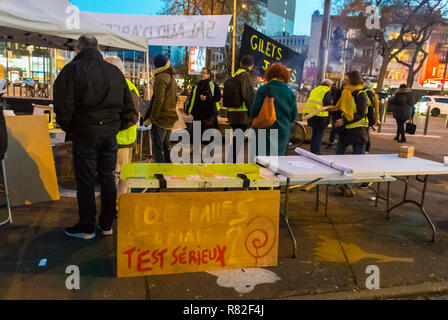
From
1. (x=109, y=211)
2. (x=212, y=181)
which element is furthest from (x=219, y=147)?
(x=212, y=181)

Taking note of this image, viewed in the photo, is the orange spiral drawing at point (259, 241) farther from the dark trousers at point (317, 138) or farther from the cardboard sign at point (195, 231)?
the dark trousers at point (317, 138)

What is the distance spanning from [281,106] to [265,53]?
343cm

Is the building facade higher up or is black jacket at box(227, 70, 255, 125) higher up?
the building facade

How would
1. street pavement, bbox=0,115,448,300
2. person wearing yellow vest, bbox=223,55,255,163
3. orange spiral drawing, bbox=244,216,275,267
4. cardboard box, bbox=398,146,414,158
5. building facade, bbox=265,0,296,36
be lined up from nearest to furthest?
1. street pavement, bbox=0,115,448,300
2. orange spiral drawing, bbox=244,216,275,267
3. cardboard box, bbox=398,146,414,158
4. person wearing yellow vest, bbox=223,55,255,163
5. building facade, bbox=265,0,296,36

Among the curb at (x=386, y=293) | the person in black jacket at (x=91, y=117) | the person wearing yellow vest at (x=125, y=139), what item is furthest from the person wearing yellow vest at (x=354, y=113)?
the person in black jacket at (x=91, y=117)

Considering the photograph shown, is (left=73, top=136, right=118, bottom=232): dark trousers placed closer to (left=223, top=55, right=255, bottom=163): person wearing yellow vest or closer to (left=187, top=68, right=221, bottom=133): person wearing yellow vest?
(left=223, top=55, right=255, bottom=163): person wearing yellow vest

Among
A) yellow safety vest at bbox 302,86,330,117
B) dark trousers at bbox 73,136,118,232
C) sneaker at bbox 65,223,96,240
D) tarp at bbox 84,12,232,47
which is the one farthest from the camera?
tarp at bbox 84,12,232,47

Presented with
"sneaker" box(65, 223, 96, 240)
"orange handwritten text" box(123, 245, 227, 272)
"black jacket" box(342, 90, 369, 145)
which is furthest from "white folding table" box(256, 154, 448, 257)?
"sneaker" box(65, 223, 96, 240)

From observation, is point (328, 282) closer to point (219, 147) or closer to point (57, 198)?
point (57, 198)

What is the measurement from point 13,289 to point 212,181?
172 cm

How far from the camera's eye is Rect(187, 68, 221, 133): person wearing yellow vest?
23.4 ft

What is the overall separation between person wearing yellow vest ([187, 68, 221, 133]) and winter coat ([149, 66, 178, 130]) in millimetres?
1682

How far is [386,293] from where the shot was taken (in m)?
3.21
